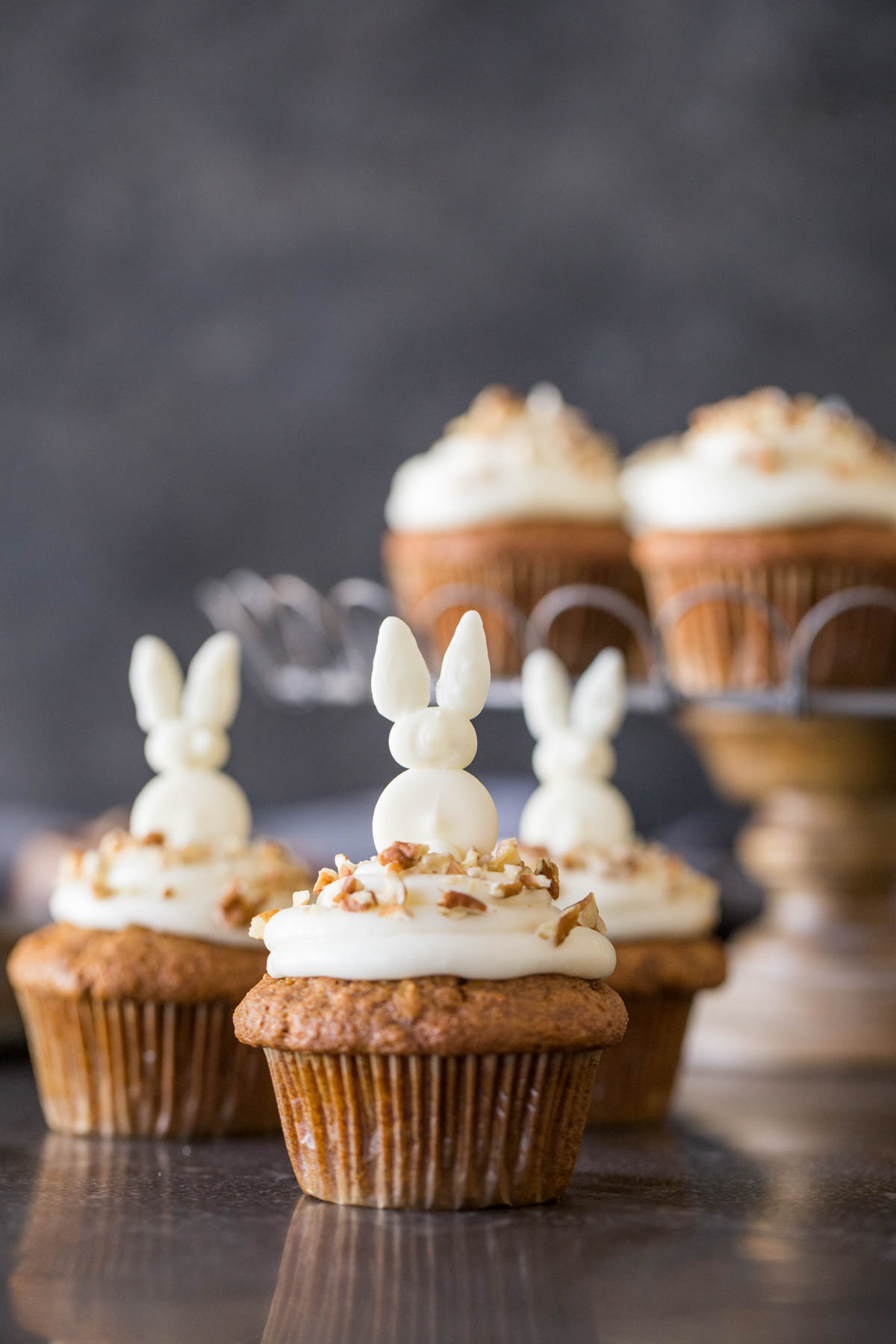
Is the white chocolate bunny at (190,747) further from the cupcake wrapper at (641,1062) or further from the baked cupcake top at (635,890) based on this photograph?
the cupcake wrapper at (641,1062)

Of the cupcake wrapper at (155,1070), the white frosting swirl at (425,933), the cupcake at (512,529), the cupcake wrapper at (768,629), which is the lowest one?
the cupcake wrapper at (155,1070)

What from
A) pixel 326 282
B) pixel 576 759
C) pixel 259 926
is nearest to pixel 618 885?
pixel 576 759

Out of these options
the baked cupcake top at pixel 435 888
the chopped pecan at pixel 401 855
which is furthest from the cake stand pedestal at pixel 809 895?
the chopped pecan at pixel 401 855

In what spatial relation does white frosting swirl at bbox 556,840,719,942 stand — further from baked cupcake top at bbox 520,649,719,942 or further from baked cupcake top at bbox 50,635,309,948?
baked cupcake top at bbox 50,635,309,948

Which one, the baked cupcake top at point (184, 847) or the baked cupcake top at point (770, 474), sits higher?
the baked cupcake top at point (770, 474)

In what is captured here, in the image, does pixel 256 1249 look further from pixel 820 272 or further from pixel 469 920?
pixel 820 272

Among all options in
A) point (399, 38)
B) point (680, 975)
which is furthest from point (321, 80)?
point (680, 975)

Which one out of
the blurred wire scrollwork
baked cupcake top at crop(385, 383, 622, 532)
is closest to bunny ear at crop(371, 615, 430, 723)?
the blurred wire scrollwork
